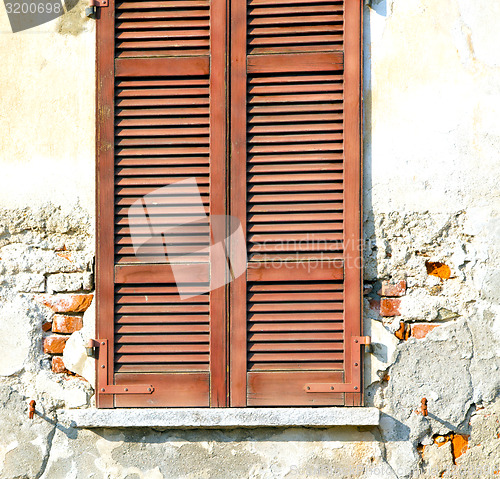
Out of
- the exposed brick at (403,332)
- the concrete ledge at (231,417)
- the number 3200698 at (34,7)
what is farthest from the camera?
the number 3200698 at (34,7)

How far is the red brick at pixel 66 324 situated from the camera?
2629 mm

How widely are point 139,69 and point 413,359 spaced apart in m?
1.79

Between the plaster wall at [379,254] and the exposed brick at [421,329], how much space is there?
0.02m

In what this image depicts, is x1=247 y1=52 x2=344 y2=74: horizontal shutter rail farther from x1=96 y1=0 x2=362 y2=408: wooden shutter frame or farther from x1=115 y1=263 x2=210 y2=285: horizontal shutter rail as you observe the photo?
x1=115 y1=263 x2=210 y2=285: horizontal shutter rail

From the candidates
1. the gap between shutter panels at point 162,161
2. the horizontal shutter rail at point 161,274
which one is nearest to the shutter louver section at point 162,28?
the gap between shutter panels at point 162,161

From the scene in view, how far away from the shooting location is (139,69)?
8.58 feet

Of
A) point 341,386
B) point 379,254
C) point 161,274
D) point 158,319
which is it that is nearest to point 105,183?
point 161,274

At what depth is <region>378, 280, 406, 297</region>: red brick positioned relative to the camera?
2.60 metres

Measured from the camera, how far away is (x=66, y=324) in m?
2.63

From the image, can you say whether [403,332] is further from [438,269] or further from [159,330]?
[159,330]

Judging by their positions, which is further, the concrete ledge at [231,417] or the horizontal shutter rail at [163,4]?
the horizontal shutter rail at [163,4]

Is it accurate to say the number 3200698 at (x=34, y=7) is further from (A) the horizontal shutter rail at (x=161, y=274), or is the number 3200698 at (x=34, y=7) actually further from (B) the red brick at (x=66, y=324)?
(B) the red brick at (x=66, y=324)

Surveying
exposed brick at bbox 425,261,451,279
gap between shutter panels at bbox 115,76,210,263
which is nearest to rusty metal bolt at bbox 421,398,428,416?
exposed brick at bbox 425,261,451,279

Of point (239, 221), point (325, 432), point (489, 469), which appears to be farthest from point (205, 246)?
point (489, 469)
